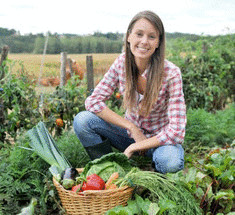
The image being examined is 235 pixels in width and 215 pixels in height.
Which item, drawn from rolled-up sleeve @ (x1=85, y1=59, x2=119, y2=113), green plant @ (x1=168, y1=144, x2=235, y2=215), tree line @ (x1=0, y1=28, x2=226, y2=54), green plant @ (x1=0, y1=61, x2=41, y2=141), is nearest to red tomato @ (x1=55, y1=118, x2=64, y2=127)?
green plant @ (x1=0, y1=61, x2=41, y2=141)

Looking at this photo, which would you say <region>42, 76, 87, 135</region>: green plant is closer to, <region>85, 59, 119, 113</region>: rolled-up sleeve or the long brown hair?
<region>85, 59, 119, 113</region>: rolled-up sleeve

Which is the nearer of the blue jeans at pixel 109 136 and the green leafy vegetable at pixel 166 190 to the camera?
the green leafy vegetable at pixel 166 190

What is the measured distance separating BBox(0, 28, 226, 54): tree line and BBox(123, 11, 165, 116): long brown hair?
3.17 metres

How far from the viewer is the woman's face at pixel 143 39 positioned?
7.92 feet

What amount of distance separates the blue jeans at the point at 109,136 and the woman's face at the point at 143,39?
67 centimetres

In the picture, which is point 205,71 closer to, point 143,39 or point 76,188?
point 143,39

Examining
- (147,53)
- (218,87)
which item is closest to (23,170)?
(147,53)

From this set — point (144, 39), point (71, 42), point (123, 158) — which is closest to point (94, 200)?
point (123, 158)

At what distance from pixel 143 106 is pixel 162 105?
168 mm

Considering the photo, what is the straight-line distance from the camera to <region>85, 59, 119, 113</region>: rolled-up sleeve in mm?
2690

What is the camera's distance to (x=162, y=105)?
264 cm

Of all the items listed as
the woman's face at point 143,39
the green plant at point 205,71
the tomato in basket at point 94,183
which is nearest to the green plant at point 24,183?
the tomato in basket at point 94,183

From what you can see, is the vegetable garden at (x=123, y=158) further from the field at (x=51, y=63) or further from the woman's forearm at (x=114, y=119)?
the field at (x=51, y=63)

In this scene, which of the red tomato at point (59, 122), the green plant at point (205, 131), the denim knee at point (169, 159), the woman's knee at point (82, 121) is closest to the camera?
the denim knee at point (169, 159)
